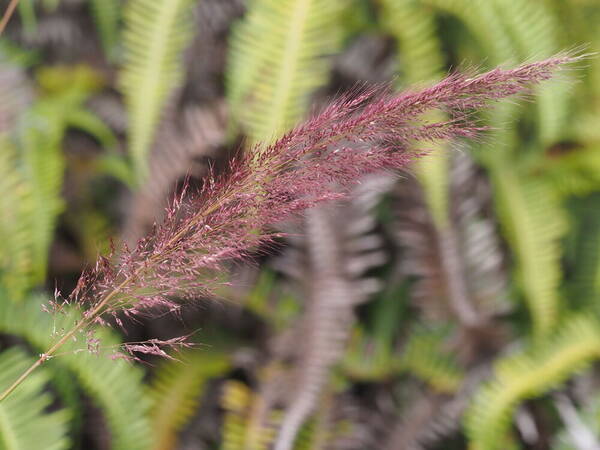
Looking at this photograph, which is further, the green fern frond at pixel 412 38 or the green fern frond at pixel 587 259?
the green fern frond at pixel 587 259

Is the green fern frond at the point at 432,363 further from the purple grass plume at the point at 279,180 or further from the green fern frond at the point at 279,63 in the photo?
the purple grass plume at the point at 279,180

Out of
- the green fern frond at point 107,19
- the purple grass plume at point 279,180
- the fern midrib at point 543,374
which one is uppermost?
the green fern frond at point 107,19

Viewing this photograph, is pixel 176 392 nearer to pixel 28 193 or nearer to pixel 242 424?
pixel 242 424

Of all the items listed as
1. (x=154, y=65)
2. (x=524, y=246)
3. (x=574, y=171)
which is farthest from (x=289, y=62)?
(x=574, y=171)

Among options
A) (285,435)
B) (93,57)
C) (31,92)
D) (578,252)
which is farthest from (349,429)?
(93,57)

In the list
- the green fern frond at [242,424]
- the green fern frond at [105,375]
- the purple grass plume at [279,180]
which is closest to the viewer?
A: the purple grass plume at [279,180]

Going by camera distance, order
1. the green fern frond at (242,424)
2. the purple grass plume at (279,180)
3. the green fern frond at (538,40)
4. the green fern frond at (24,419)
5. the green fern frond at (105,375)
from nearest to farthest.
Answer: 1. the purple grass plume at (279,180)
2. the green fern frond at (24,419)
3. the green fern frond at (105,375)
4. the green fern frond at (242,424)
5. the green fern frond at (538,40)

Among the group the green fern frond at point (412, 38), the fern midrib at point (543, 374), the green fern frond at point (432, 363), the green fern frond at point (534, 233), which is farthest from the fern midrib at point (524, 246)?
the green fern frond at point (412, 38)
